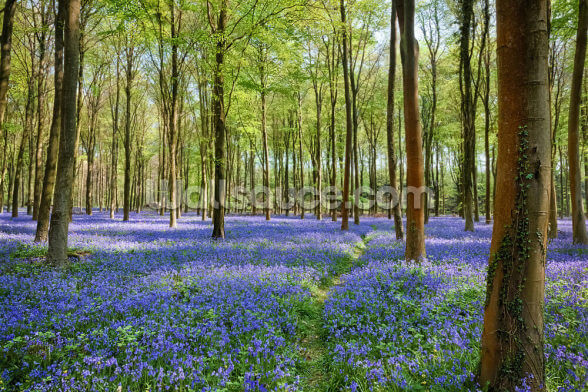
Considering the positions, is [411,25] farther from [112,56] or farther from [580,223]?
[112,56]

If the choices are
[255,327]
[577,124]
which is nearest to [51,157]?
[255,327]

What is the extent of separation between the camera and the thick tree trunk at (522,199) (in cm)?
245

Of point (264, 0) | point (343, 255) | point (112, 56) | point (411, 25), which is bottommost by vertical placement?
point (343, 255)

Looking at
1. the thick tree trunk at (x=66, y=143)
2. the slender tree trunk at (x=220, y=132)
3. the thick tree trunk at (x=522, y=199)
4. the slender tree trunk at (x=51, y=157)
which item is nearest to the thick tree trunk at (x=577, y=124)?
the thick tree trunk at (x=522, y=199)

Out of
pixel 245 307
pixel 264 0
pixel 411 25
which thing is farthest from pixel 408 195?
pixel 264 0

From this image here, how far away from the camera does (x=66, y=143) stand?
7875mm

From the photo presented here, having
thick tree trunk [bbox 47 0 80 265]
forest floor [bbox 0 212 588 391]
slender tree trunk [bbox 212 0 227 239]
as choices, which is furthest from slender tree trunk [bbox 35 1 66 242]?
slender tree trunk [bbox 212 0 227 239]

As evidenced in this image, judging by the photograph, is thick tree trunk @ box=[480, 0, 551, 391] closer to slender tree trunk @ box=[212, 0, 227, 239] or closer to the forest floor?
the forest floor

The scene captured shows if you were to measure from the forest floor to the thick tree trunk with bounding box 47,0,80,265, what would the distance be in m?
0.69

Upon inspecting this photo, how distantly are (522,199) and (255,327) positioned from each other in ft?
12.4

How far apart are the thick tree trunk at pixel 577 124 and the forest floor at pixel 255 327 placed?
200 inches

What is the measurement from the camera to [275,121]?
141ft

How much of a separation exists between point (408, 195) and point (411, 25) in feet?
14.6

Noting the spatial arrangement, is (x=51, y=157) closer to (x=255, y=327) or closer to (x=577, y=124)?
(x=255, y=327)
